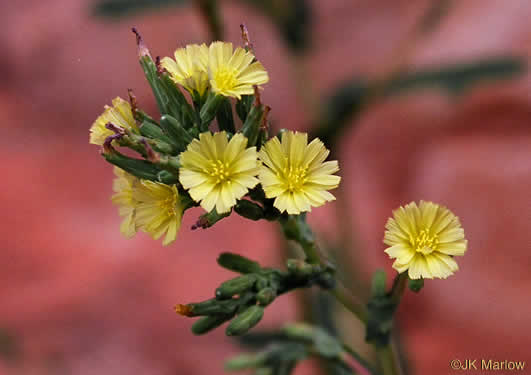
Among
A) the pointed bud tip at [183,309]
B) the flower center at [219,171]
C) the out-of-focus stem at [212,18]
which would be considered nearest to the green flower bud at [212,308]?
the pointed bud tip at [183,309]

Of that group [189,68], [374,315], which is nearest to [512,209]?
[374,315]

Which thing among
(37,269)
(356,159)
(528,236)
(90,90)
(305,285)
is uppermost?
(90,90)

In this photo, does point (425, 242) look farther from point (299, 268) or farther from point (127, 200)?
point (127, 200)

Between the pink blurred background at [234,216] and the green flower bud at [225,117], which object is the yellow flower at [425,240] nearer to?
the green flower bud at [225,117]

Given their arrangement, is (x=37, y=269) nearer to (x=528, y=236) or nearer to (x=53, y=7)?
(x=53, y=7)

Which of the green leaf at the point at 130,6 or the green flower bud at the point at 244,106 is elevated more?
the green leaf at the point at 130,6

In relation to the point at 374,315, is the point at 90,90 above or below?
above
